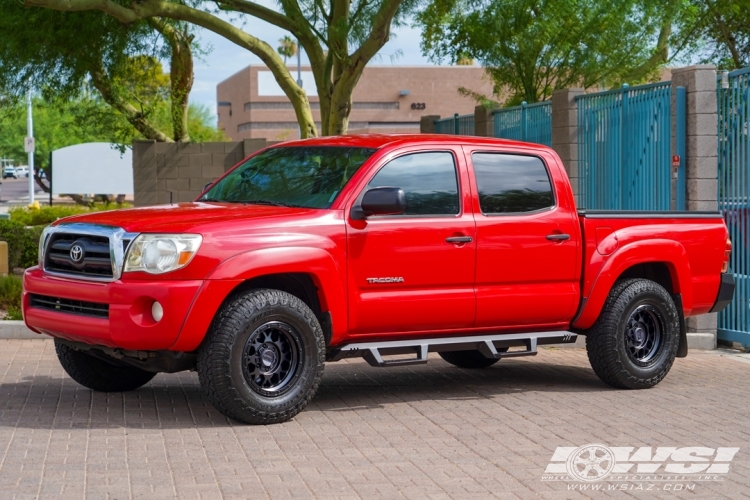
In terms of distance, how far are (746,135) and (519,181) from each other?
4.04 m

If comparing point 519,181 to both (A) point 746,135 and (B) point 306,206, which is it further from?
(A) point 746,135

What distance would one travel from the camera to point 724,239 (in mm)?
10648

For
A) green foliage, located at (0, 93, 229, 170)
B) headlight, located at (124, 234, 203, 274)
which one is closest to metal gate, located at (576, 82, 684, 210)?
headlight, located at (124, 234, 203, 274)

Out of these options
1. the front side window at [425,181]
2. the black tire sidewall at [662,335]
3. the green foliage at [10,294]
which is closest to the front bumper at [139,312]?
the front side window at [425,181]

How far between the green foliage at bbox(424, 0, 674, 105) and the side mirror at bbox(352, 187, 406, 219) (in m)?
12.9

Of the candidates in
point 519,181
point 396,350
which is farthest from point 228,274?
point 519,181

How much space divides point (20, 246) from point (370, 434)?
489 inches

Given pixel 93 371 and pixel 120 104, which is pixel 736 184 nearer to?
pixel 93 371

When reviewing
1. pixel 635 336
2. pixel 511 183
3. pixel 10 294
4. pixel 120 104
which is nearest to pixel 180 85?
pixel 120 104

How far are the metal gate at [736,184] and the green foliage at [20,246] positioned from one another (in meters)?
10.9

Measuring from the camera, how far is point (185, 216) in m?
8.41

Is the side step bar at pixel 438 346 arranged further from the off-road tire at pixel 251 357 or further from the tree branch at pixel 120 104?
the tree branch at pixel 120 104

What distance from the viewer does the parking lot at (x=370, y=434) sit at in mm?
Result: 6668

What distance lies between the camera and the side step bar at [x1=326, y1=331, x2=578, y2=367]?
29.1 feet
